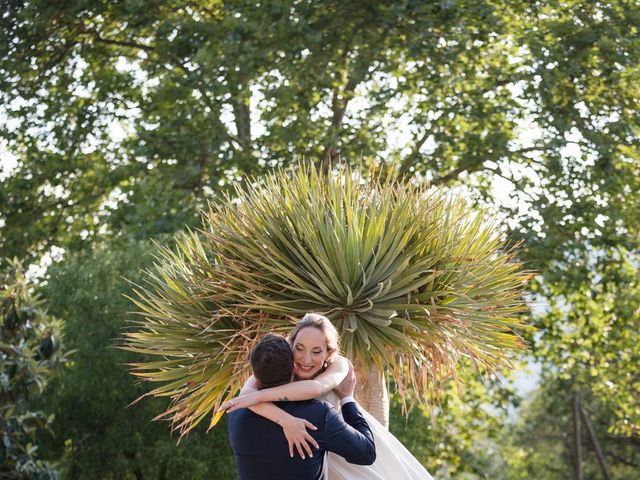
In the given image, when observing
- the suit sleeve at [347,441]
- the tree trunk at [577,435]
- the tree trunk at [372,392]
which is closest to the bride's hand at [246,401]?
the suit sleeve at [347,441]

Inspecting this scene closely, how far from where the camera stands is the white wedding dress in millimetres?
3639

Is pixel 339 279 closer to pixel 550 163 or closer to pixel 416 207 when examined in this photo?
pixel 416 207

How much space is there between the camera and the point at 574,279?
13.7 metres

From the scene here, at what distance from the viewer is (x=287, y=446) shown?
328cm

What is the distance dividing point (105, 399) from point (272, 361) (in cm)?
1041

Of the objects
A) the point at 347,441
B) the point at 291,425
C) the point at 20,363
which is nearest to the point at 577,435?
the point at 20,363

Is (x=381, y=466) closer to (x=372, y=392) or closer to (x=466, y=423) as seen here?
(x=372, y=392)

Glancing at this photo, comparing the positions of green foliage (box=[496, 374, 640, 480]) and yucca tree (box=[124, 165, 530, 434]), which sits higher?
green foliage (box=[496, 374, 640, 480])

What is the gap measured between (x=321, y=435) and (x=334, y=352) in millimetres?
429

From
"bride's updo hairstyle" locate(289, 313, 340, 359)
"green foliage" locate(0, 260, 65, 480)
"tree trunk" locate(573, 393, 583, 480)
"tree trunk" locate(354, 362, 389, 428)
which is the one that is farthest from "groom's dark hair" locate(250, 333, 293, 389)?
"tree trunk" locate(573, 393, 583, 480)

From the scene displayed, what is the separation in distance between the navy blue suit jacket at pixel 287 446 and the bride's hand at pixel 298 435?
29 mm

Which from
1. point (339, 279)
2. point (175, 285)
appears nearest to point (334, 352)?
point (339, 279)

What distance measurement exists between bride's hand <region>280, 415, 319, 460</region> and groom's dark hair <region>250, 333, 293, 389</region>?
137 millimetres

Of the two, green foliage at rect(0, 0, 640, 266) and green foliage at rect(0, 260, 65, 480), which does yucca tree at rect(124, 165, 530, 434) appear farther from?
green foliage at rect(0, 0, 640, 266)
